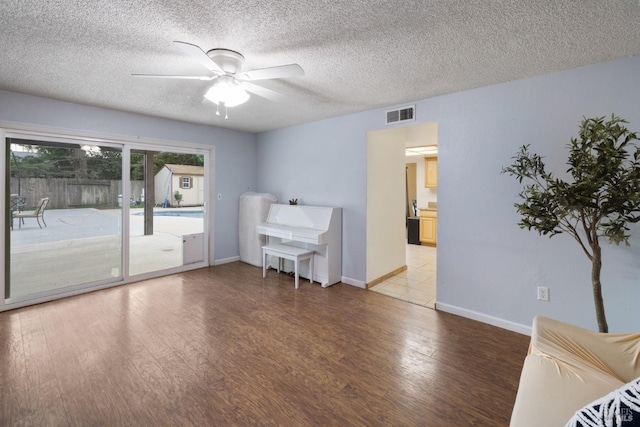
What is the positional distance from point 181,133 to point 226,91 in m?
2.72

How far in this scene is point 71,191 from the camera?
376 cm

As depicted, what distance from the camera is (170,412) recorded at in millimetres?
1754

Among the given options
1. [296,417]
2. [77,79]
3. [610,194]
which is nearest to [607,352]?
[610,194]

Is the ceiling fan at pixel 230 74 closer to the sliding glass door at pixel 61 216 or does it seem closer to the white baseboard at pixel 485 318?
the sliding glass door at pixel 61 216

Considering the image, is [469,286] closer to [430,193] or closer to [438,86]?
[438,86]

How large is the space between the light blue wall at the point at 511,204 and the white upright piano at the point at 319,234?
4.74ft

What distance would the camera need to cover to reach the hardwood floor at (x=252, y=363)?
5.77 ft

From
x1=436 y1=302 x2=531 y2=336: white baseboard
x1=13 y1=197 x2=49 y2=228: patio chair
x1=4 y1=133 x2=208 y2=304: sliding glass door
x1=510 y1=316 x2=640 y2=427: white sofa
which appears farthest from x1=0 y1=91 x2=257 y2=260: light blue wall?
x1=510 y1=316 x2=640 y2=427: white sofa

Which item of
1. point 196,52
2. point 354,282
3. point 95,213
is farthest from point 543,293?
point 95,213

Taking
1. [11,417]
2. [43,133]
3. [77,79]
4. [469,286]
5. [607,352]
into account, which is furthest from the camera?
[43,133]

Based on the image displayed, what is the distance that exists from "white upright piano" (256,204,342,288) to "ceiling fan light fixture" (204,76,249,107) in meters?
2.05

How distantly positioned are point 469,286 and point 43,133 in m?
5.35

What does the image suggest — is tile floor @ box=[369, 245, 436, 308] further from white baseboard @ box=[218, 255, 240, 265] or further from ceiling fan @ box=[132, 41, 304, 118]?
ceiling fan @ box=[132, 41, 304, 118]

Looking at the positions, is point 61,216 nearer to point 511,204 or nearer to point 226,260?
point 226,260
